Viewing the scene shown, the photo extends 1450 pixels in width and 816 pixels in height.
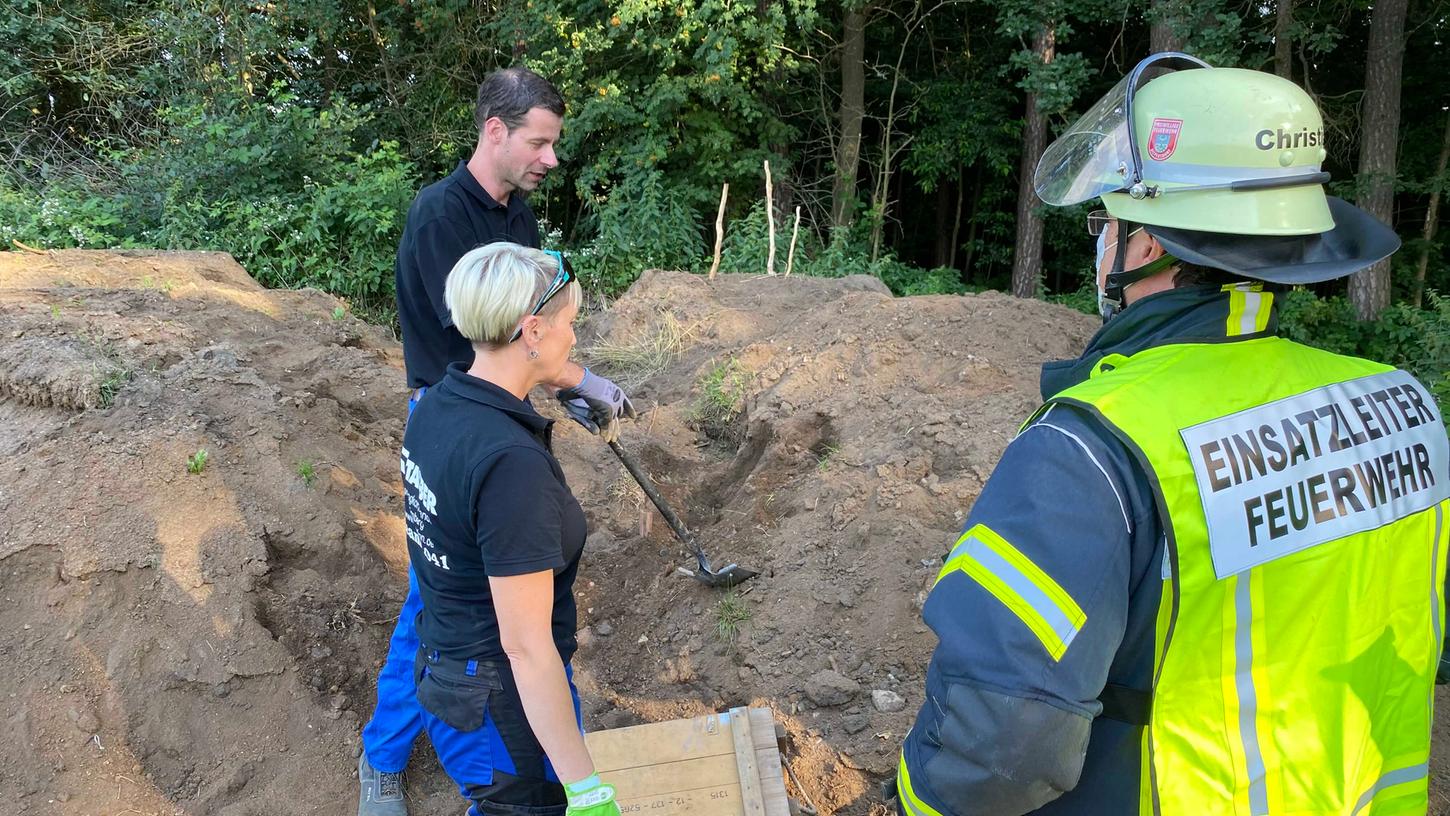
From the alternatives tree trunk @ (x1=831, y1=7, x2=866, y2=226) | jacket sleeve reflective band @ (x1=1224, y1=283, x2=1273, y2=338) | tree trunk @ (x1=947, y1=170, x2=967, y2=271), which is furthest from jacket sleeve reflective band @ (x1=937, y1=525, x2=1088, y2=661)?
tree trunk @ (x1=947, y1=170, x2=967, y2=271)

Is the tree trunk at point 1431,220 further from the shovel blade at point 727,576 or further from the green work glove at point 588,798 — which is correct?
the green work glove at point 588,798

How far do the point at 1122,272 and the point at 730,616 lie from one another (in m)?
2.90

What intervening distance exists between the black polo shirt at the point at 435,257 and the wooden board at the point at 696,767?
4.43 ft

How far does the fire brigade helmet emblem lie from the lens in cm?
142

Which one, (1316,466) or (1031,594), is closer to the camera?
(1031,594)

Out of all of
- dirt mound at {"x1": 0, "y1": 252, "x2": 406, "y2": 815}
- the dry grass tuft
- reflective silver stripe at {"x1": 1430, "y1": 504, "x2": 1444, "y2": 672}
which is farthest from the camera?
the dry grass tuft

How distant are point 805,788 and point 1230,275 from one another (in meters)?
2.46

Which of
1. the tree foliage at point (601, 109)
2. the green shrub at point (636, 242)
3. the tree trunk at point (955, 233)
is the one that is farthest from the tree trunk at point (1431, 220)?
the green shrub at point (636, 242)

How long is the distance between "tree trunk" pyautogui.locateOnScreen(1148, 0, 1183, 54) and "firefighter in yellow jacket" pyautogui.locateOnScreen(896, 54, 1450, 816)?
817 centimetres

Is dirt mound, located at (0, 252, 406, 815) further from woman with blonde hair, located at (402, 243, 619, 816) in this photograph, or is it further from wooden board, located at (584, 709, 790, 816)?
woman with blonde hair, located at (402, 243, 619, 816)

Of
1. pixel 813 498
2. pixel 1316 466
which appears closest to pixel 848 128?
pixel 813 498

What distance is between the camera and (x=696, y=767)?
290cm

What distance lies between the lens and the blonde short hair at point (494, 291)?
1958 millimetres

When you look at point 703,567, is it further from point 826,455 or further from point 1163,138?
point 1163,138
